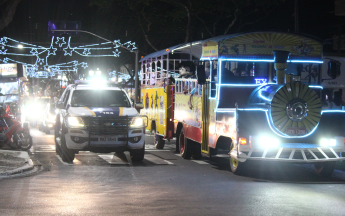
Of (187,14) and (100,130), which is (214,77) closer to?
(100,130)

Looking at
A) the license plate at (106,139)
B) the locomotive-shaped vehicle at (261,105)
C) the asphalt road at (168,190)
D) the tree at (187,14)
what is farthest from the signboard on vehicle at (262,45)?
the tree at (187,14)

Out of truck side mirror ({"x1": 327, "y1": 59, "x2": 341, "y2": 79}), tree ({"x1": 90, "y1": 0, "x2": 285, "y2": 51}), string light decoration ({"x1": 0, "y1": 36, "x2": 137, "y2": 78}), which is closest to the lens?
truck side mirror ({"x1": 327, "y1": 59, "x2": 341, "y2": 79})

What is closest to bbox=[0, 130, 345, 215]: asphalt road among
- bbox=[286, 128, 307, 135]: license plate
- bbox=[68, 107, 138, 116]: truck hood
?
bbox=[286, 128, 307, 135]: license plate

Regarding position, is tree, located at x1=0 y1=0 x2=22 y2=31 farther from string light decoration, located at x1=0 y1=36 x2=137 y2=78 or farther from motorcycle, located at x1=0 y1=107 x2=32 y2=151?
string light decoration, located at x1=0 y1=36 x2=137 y2=78

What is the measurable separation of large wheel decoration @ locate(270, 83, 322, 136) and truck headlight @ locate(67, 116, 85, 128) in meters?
5.15

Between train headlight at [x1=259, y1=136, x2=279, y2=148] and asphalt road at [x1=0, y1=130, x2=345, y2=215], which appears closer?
asphalt road at [x1=0, y1=130, x2=345, y2=215]

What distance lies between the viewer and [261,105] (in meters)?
11.6

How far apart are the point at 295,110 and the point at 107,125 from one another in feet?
16.4

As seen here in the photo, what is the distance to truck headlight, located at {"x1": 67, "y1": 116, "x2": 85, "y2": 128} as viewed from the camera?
46.1ft

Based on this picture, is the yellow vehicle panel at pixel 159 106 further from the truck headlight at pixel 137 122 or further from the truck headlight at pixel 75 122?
the truck headlight at pixel 75 122

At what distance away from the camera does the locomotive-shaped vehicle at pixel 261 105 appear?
11422mm

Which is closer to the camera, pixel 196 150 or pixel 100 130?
pixel 100 130

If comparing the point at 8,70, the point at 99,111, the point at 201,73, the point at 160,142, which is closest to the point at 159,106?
the point at 160,142

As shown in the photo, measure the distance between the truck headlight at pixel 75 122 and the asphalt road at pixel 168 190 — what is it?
1028 mm
